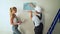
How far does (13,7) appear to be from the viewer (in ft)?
9.74

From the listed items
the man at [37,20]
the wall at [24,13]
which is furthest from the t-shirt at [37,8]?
the wall at [24,13]

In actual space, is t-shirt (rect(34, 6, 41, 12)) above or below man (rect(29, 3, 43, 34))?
above

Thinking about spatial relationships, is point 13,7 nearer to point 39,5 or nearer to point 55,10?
point 39,5

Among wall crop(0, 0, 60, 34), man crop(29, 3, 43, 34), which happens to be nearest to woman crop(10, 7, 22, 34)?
wall crop(0, 0, 60, 34)

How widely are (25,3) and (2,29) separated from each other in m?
0.73

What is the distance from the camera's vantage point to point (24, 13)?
313cm

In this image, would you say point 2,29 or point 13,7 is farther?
point 2,29

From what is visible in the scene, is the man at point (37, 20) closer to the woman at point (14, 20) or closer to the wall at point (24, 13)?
the wall at point (24, 13)

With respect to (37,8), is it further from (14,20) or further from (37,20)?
(14,20)

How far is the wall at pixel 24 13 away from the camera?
3.12 meters

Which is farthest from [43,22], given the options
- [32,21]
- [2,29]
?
[2,29]

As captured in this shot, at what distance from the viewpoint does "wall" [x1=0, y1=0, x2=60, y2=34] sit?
312cm

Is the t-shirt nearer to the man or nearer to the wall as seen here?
the man

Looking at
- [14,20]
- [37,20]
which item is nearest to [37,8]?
[37,20]
